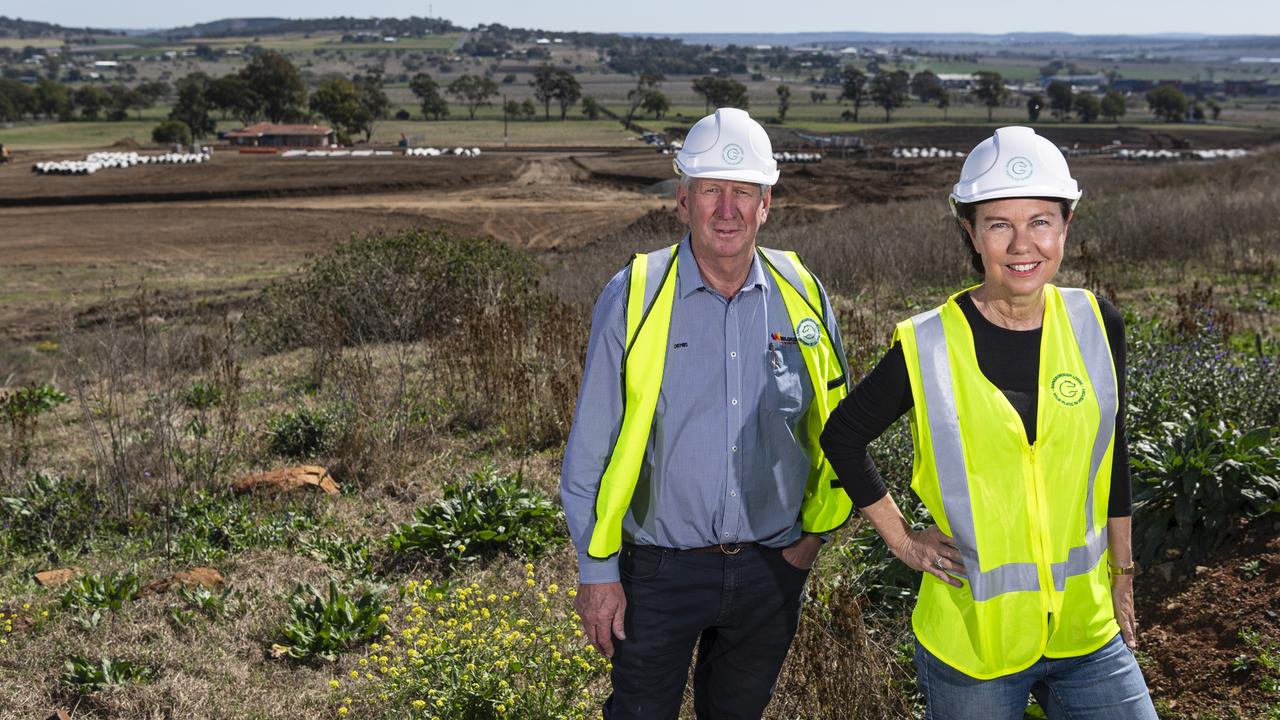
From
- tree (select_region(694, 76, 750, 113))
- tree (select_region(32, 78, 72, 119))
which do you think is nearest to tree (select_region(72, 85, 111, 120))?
tree (select_region(32, 78, 72, 119))

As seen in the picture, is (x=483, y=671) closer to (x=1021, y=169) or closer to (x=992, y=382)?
(x=992, y=382)

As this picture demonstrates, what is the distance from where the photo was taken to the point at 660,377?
9.16 ft

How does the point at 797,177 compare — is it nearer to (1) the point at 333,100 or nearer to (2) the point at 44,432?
(2) the point at 44,432

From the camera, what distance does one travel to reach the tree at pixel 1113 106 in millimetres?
108500

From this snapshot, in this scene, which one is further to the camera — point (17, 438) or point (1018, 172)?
point (17, 438)

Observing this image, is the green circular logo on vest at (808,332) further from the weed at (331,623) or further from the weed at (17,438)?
the weed at (17,438)

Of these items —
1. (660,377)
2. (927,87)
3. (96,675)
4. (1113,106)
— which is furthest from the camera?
(927,87)

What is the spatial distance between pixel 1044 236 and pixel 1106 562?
0.77 m

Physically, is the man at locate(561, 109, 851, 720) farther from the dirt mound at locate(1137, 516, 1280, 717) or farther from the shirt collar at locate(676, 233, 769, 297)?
the dirt mound at locate(1137, 516, 1280, 717)

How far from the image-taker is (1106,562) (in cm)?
248

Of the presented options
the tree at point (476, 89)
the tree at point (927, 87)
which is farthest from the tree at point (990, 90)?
the tree at point (476, 89)

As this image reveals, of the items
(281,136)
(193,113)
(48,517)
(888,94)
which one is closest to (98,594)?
(48,517)

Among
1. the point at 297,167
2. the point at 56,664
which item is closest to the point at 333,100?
the point at 297,167

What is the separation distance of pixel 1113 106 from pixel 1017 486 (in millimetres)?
119563
